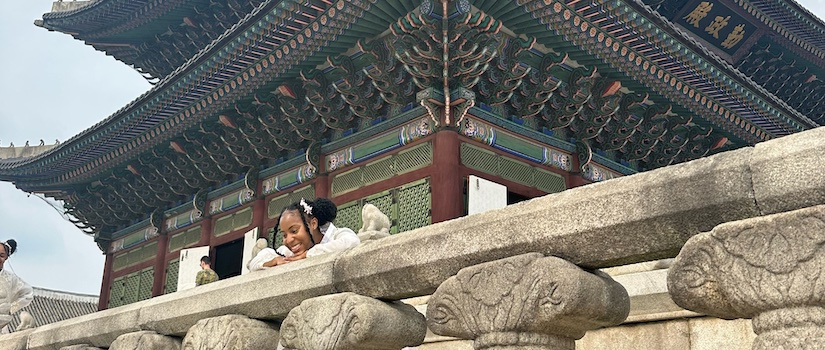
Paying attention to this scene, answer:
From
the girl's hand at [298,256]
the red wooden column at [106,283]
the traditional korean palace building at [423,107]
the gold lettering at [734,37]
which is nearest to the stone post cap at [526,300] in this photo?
the girl's hand at [298,256]

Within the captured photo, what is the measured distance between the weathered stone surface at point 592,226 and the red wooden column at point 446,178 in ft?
21.1

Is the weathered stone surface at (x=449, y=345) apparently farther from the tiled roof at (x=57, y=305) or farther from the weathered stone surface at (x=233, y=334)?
the tiled roof at (x=57, y=305)

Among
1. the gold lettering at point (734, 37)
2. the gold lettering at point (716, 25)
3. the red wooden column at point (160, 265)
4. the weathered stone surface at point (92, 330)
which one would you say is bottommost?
the weathered stone surface at point (92, 330)

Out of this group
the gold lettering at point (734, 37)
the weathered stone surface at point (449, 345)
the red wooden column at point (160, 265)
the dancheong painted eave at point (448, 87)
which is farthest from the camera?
the red wooden column at point (160, 265)

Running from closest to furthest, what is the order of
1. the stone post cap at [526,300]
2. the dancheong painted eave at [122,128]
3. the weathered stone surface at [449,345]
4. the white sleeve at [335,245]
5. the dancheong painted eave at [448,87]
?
1. the stone post cap at [526,300]
2. the white sleeve at [335,245]
3. the weathered stone surface at [449,345]
4. the dancheong painted eave at [448,87]
5. the dancheong painted eave at [122,128]

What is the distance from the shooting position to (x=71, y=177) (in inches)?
630

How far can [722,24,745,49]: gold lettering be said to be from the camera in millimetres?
15040

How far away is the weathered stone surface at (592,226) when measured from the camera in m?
2.67

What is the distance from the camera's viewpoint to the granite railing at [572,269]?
2422mm

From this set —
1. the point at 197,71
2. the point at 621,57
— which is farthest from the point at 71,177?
the point at 621,57

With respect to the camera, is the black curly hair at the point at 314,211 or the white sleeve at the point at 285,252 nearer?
the black curly hair at the point at 314,211

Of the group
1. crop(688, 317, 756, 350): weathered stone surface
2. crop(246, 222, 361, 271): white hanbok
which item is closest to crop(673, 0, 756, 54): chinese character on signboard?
crop(688, 317, 756, 350): weathered stone surface

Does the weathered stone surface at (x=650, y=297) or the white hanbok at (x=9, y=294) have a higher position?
the white hanbok at (x=9, y=294)

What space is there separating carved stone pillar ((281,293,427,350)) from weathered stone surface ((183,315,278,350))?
354 mm
